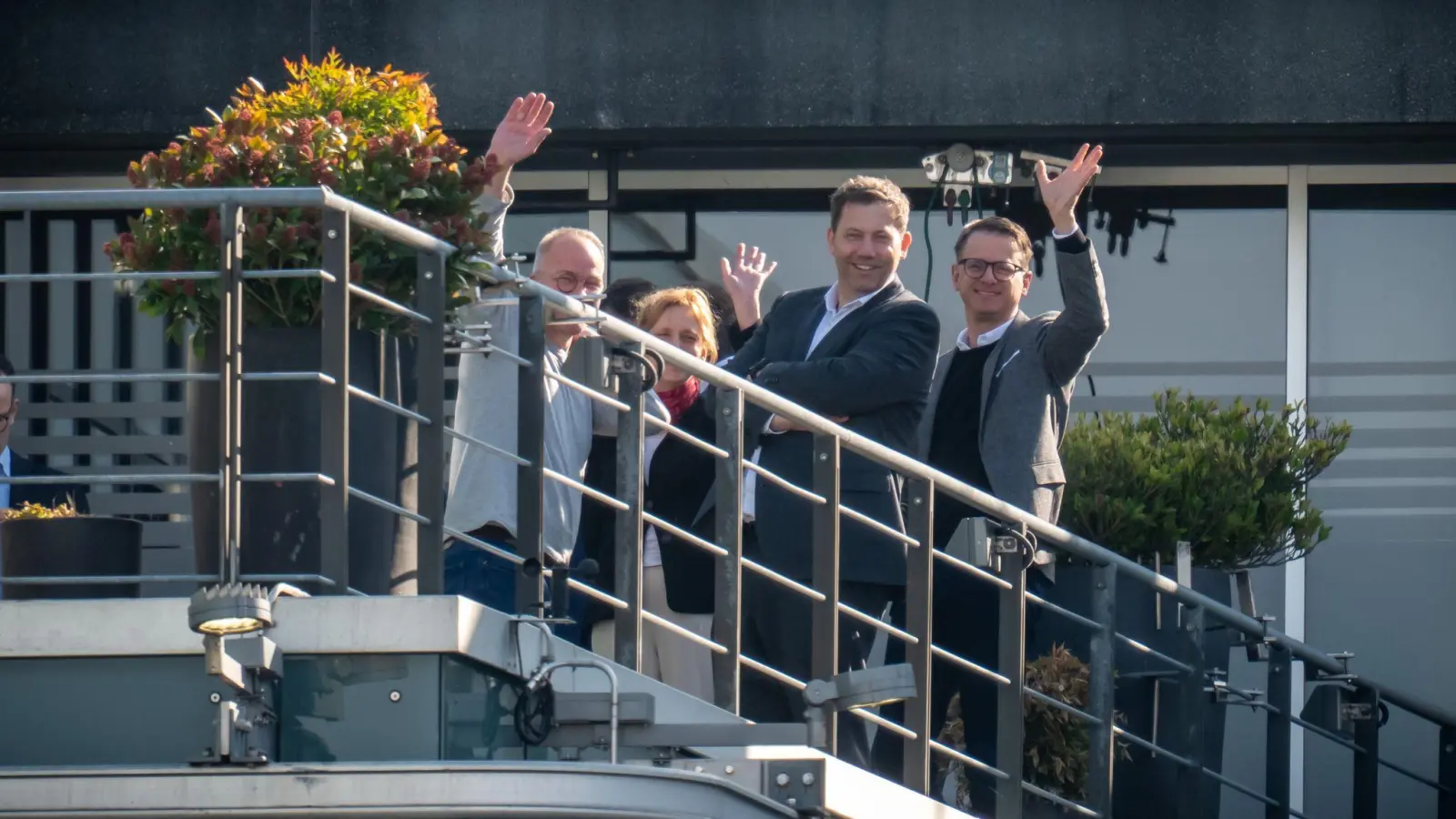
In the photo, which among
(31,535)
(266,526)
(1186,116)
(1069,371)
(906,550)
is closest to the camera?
(266,526)

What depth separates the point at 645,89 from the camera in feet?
29.0

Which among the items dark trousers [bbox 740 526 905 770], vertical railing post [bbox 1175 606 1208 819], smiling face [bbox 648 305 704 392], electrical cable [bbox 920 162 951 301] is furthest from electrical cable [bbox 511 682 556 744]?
electrical cable [bbox 920 162 951 301]

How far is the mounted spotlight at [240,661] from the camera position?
12.1 feet

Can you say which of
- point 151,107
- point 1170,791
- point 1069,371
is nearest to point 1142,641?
point 1170,791

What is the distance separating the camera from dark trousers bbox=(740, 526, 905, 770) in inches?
208

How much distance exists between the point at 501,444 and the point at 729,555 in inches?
29.0

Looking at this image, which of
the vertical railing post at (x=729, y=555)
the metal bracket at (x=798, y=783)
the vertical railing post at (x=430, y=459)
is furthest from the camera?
the vertical railing post at (x=729, y=555)

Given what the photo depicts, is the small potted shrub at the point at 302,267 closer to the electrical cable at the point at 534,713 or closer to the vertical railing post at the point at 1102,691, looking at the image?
the electrical cable at the point at 534,713

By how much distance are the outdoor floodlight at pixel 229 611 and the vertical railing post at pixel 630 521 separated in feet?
3.19

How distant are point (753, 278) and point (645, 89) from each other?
7.81 ft

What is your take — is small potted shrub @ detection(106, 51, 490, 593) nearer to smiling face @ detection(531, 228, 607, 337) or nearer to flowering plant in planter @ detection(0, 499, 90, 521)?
flowering plant in planter @ detection(0, 499, 90, 521)

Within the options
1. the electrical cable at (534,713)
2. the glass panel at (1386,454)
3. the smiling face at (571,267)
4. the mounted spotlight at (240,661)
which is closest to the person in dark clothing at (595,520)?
the smiling face at (571,267)

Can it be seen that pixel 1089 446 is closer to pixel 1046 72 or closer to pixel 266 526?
pixel 1046 72

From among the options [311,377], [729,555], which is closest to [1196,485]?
[729,555]
